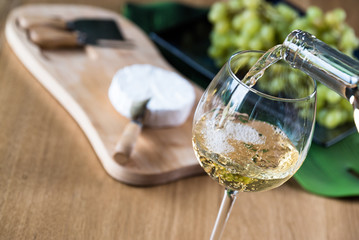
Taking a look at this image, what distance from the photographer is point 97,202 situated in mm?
741

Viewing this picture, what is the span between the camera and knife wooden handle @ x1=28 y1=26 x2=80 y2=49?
1036mm

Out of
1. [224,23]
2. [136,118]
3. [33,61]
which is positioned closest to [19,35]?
[33,61]

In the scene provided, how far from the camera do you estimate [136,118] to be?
869mm

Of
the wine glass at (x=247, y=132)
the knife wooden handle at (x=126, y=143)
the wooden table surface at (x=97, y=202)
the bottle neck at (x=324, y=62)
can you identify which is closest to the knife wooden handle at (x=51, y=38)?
the wooden table surface at (x=97, y=202)

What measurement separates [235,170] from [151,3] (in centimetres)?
91

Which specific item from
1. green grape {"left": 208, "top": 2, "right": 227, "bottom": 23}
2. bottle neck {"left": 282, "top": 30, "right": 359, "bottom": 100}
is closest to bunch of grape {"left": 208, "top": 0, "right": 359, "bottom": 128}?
green grape {"left": 208, "top": 2, "right": 227, "bottom": 23}

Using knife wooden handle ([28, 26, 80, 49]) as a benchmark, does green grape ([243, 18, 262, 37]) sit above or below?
above

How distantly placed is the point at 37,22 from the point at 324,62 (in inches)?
31.3

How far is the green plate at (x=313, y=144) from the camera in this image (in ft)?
2.82

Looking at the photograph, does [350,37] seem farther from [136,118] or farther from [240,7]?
[136,118]

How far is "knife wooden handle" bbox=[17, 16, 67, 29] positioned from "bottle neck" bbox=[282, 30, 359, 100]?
0.72 meters

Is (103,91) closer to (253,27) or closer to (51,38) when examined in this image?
(51,38)

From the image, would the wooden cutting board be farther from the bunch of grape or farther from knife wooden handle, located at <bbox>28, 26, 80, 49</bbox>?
the bunch of grape

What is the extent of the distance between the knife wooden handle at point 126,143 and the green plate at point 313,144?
0.32 m
